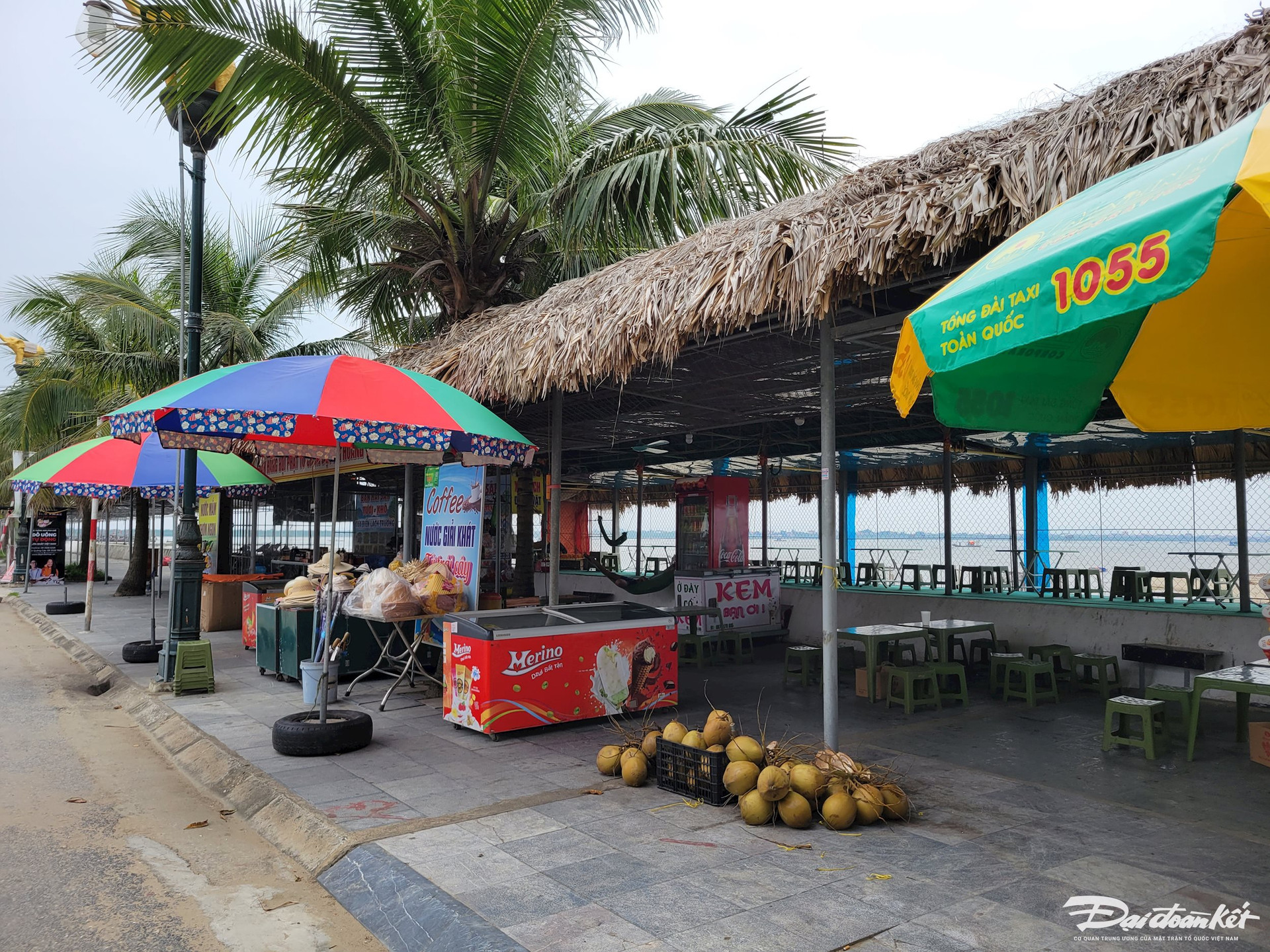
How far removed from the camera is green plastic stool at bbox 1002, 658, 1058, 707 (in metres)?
7.81

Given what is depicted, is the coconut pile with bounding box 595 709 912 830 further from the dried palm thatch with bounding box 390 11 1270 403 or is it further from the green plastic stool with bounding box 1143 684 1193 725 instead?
the green plastic stool with bounding box 1143 684 1193 725

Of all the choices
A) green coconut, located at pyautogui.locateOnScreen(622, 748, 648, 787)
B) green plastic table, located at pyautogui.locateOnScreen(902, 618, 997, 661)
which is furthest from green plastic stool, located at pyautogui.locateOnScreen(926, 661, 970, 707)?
green coconut, located at pyautogui.locateOnScreen(622, 748, 648, 787)

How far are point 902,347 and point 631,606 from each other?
183 inches

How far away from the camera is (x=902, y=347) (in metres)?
3.27

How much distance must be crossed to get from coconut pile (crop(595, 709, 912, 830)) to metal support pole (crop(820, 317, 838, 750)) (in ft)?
1.35

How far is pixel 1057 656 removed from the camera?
864cm

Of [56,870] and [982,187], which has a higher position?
[982,187]

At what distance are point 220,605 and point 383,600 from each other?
8081 millimetres

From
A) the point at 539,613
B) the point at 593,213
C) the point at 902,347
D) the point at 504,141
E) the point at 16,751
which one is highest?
the point at 504,141

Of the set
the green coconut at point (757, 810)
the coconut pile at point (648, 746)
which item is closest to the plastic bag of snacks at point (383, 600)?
the coconut pile at point (648, 746)

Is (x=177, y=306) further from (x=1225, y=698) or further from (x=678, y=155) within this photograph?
(x=1225, y=698)

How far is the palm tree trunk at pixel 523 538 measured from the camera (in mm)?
10109

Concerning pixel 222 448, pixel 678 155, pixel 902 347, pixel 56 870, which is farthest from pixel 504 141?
pixel 56 870

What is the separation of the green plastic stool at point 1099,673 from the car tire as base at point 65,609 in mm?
17244
